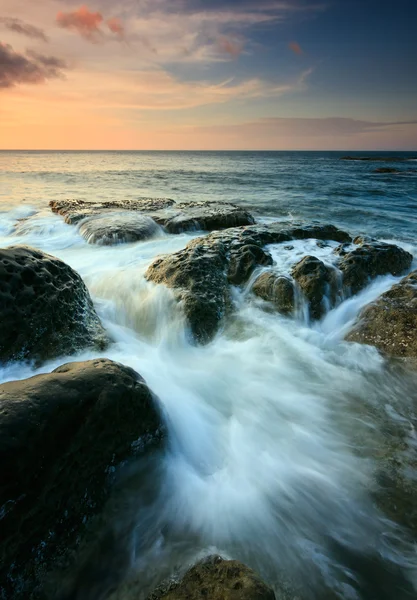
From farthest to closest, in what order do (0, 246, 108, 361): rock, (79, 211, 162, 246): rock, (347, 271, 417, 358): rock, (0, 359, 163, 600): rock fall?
1. (79, 211, 162, 246): rock
2. (347, 271, 417, 358): rock
3. (0, 246, 108, 361): rock
4. (0, 359, 163, 600): rock

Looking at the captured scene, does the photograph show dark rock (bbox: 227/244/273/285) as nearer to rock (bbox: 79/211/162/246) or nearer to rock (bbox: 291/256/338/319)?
rock (bbox: 291/256/338/319)

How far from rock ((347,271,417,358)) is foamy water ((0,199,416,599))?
0.22 metres

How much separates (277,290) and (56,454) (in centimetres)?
482

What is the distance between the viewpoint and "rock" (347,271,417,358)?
5.24 m

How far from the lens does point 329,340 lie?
18.9 feet

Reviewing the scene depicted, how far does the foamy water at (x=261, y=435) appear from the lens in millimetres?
2775

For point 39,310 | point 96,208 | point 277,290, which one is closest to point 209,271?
point 277,290

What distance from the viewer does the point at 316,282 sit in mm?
6445

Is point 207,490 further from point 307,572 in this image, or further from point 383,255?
point 383,255

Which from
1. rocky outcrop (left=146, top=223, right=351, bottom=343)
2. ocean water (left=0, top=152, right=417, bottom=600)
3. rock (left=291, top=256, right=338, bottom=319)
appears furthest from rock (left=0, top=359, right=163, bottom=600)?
rock (left=291, top=256, right=338, bottom=319)

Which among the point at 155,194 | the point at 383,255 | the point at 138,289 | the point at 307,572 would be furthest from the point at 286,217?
the point at 307,572

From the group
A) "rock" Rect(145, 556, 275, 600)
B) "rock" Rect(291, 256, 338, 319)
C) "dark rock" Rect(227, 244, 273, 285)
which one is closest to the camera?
"rock" Rect(145, 556, 275, 600)

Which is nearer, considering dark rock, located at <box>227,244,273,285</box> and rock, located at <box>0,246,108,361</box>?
rock, located at <box>0,246,108,361</box>

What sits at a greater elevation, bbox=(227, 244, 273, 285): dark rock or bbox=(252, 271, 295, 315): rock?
bbox=(227, 244, 273, 285): dark rock
